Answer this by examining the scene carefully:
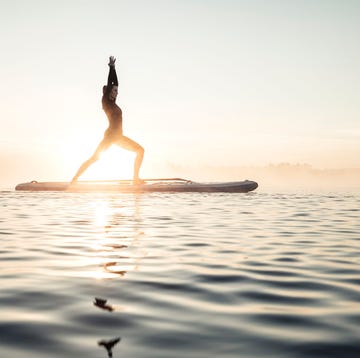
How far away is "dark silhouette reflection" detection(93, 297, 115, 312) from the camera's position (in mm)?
3207

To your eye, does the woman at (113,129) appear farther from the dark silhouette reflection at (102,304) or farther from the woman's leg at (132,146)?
the dark silhouette reflection at (102,304)

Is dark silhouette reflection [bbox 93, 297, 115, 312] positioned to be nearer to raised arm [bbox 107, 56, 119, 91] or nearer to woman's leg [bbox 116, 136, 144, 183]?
raised arm [bbox 107, 56, 119, 91]

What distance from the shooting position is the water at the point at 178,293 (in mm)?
2520

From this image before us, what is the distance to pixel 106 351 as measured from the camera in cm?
237

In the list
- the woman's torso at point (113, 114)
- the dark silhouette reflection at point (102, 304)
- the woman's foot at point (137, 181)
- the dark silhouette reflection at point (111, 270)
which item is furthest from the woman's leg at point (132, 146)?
the dark silhouette reflection at point (102, 304)

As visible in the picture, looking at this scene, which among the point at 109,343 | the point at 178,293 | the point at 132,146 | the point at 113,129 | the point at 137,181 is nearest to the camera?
the point at 109,343

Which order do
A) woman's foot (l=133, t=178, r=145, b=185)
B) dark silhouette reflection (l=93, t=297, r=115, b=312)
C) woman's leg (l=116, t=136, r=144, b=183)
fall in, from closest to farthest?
dark silhouette reflection (l=93, t=297, r=115, b=312) < woman's leg (l=116, t=136, r=144, b=183) < woman's foot (l=133, t=178, r=145, b=185)

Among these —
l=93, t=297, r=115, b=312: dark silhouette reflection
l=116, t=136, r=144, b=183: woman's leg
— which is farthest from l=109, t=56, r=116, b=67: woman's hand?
l=93, t=297, r=115, b=312: dark silhouette reflection

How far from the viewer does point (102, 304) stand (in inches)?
130

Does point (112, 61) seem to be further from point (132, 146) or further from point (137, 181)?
point (137, 181)

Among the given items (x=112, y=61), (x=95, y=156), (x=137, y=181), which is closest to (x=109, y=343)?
(x=112, y=61)

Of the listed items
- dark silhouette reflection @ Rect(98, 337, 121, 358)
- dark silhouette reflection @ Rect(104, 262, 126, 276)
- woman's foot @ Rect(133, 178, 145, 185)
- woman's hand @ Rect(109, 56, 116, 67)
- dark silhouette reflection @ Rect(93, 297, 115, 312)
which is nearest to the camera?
dark silhouette reflection @ Rect(98, 337, 121, 358)

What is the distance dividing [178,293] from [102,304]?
24.6 inches

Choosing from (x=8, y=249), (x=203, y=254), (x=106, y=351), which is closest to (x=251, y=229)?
(x=203, y=254)
